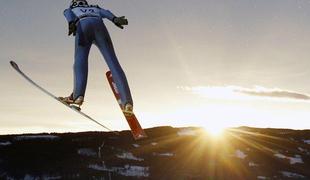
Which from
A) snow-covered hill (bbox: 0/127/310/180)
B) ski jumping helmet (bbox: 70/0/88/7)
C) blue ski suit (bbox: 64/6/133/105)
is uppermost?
ski jumping helmet (bbox: 70/0/88/7)

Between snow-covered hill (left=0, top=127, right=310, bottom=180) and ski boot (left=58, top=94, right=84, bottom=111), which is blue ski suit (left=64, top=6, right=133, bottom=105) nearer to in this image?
ski boot (left=58, top=94, right=84, bottom=111)

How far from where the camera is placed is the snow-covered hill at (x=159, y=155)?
90.5 feet

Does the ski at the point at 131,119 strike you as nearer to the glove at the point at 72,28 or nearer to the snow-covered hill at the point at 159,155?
the glove at the point at 72,28

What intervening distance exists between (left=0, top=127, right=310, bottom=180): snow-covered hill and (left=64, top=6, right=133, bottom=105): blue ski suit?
32.8ft

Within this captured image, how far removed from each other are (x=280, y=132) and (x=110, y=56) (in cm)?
2271

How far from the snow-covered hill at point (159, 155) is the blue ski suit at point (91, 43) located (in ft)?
32.8

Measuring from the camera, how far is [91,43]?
17.1 m

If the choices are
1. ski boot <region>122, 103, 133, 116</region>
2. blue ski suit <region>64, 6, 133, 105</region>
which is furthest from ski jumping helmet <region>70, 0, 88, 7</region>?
ski boot <region>122, 103, 133, 116</region>

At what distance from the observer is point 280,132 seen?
37.2m

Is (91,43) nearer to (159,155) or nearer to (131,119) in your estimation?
(131,119)

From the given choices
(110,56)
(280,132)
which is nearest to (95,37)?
(110,56)

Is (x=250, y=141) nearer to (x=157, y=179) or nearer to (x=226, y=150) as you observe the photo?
(x=226, y=150)

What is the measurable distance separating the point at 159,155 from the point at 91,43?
14.1 m

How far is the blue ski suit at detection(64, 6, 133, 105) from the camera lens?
16828mm
